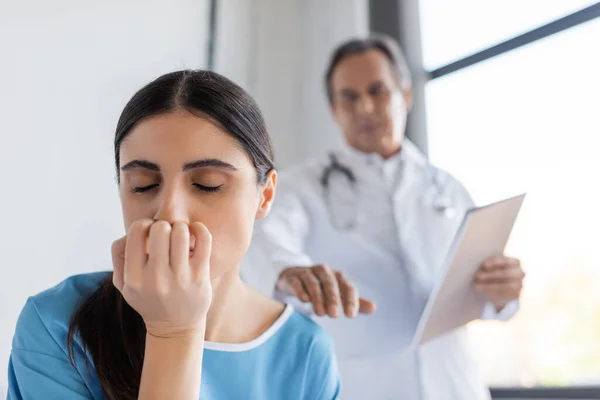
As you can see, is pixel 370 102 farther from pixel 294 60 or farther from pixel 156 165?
pixel 156 165

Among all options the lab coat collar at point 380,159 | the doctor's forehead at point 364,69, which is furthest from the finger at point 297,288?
the doctor's forehead at point 364,69

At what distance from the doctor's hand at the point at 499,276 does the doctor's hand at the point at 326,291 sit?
1.03 ft

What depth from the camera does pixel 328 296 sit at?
95 cm

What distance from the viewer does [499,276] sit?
118 centimetres

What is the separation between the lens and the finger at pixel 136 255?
0.56 m

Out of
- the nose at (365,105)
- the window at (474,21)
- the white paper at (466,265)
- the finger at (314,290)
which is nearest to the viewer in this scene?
the finger at (314,290)

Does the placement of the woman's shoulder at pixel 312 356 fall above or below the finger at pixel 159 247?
below

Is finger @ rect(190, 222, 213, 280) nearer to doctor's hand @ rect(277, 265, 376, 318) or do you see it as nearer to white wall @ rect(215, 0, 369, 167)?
doctor's hand @ rect(277, 265, 376, 318)

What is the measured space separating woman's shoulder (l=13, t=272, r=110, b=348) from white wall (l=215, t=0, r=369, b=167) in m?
1.32

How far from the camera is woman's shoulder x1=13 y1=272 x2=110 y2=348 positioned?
2.35ft

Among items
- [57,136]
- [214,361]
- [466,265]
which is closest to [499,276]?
[466,265]

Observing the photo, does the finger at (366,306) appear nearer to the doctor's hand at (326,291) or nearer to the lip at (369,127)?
the doctor's hand at (326,291)

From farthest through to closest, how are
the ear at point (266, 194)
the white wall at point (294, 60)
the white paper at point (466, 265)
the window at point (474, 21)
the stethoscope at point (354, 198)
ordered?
the white wall at point (294, 60) → the window at point (474, 21) → the stethoscope at point (354, 198) → the white paper at point (466, 265) → the ear at point (266, 194)

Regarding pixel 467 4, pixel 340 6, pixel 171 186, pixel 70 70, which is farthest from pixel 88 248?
pixel 467 4
